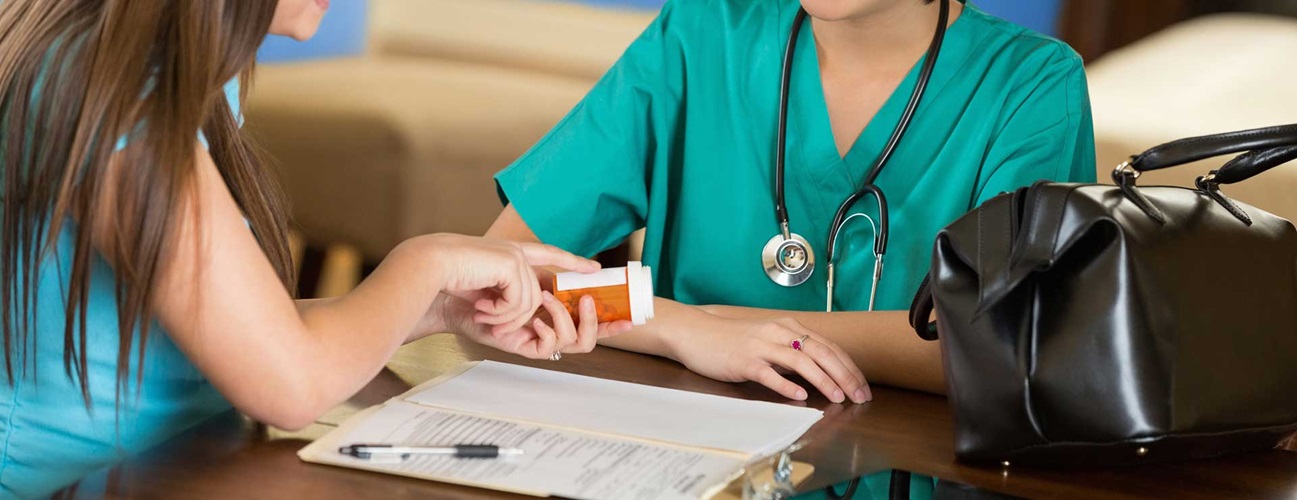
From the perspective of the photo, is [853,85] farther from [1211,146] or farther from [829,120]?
[1211,146]

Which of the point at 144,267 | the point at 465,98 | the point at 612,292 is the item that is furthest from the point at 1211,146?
the point at 465,98

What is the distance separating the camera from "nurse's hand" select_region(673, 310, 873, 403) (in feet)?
3.56

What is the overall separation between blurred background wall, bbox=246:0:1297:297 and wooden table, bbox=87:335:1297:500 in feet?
4.34

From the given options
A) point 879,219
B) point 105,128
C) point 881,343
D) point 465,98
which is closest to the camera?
point 105,128

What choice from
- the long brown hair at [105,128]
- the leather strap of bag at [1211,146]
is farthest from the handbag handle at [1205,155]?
the long brown hair at [105,128]

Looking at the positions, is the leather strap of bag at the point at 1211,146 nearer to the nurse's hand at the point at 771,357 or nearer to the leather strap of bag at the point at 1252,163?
the leather strap of bag at the point at 1252,163

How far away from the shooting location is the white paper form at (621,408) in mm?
958

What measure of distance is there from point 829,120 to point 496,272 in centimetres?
50

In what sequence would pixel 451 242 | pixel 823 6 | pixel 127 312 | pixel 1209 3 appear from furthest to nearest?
1. pixel 1209 3
2. pixel 823 6
3. pixel 451 242
4. pixel 127 312

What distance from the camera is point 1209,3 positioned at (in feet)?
13.0

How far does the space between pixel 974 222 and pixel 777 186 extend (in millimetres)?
445

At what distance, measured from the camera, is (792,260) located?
4.39 ft

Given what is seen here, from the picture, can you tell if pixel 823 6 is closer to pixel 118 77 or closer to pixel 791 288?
pixel 791 288

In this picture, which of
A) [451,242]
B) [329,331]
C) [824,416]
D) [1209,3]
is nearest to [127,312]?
[329,331]
